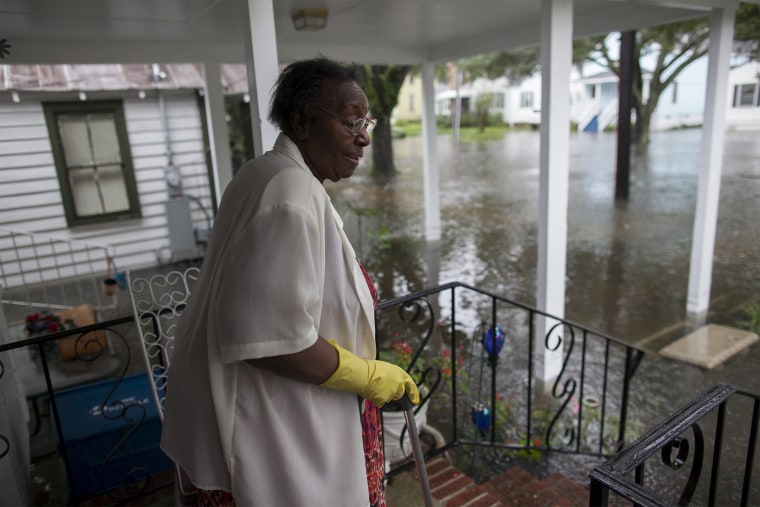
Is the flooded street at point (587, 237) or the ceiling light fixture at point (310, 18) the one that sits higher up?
the ceiling light fixture at point (310, 18)

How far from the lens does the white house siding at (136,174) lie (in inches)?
265

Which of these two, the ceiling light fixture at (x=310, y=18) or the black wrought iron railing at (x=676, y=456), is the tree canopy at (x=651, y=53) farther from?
the black wrought iron railing at (x=676, y=456)

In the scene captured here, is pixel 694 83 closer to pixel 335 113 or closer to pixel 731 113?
pixel 731 113

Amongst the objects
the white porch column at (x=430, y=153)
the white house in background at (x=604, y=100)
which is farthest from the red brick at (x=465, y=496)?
the white house in background at (x=604, y=100)

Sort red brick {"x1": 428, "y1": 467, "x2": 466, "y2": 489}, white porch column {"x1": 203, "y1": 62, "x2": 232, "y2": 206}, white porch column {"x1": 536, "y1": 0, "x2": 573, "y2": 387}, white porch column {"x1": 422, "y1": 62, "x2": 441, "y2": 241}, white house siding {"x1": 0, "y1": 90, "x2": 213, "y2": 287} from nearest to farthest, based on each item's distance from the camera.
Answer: red brick {"x1": 428, "y1": 467, "x2": 466, "y2": 489} < white porch column {"x1": 536, "y1": 0, "x2": 573, "y2": 387} < white house siding {"x1": 0, "y1": 90, "x2": 213, "y2": 287} < white porch column {"x1": 203, "y1": 62, "x2": 232, "y2": 206} < white porch column {"x1": 422, "y1": 62, "x2": 441, "y2": 241}

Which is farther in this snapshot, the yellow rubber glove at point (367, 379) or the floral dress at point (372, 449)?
the floral dress at point (372, 449)

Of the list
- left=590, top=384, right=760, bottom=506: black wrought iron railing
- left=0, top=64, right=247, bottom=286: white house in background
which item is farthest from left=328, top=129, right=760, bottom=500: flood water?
left=0, top=64, right=247, bottom=286: white house in background

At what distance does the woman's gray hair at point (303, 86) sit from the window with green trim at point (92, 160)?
7127 millimetres

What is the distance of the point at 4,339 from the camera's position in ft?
9.87

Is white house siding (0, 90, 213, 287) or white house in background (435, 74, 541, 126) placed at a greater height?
white house in background (435, 74, 541, 126)

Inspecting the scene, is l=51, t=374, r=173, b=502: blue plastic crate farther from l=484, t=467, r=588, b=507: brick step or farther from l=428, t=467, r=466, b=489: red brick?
l=484, t=467, r=588, b=507: brick step

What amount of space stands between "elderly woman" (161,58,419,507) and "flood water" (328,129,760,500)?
350 centimetres

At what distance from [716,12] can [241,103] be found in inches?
282

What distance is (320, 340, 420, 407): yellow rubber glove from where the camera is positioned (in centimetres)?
134
